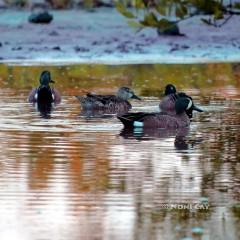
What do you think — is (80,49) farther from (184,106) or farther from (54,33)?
(184,106)

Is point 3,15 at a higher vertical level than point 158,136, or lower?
lower

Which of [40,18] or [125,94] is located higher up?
[125,94]

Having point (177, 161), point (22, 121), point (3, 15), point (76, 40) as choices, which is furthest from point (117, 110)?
point (3, 15)

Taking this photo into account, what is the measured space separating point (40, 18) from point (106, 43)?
191 inches

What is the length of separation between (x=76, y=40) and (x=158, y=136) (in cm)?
2032

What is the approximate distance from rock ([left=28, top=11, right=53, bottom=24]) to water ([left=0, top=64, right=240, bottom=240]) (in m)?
19.4

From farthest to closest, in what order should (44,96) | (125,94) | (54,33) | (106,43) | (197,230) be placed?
(54,33) < (106,43) < (44,96) < (125,94) < (197,230)

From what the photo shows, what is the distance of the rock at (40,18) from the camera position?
39.7m

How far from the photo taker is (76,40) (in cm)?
3603

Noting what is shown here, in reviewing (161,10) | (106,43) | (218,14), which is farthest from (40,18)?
(218,14)

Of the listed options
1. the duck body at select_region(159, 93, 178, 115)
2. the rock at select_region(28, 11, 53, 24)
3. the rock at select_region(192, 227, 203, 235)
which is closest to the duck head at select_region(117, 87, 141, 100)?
the duck body at select_region(159, 93, 178, 115)

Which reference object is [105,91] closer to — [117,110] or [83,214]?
[117,110]

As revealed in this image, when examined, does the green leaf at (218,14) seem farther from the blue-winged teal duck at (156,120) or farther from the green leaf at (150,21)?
the blue-winged teal duck at (156,120)

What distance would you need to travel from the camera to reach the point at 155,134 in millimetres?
16125
